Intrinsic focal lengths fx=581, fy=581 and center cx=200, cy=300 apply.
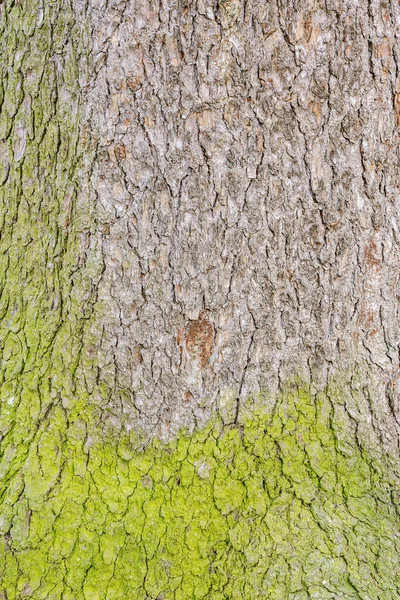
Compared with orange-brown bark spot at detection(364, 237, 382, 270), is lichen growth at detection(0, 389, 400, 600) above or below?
below

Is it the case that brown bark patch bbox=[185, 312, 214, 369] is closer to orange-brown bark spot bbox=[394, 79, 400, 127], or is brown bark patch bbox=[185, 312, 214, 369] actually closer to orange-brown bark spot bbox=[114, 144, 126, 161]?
orange-brown bark spot bbox=[114, 144, 126, 161]

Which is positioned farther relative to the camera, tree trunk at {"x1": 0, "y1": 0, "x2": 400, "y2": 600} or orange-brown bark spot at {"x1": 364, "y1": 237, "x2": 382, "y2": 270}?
orange-brown bark spot at {"x1": 364, "y1": 237, "x2": 382, "y2": 270}

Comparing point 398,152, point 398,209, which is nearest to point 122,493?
point 398,209

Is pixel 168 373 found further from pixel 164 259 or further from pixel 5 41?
pixel 5 41

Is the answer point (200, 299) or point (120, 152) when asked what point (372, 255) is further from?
point (120, 152)

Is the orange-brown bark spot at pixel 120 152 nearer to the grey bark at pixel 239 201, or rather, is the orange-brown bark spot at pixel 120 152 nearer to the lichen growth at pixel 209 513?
the grey bark at pixel 239 201

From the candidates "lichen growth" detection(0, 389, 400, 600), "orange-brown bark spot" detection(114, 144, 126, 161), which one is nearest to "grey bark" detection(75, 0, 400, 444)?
"orange-brown bark spot" detection(114, 144, 126, 161)

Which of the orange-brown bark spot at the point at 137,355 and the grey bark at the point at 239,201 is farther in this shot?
the orange-brown bark spot at the point at 137,355

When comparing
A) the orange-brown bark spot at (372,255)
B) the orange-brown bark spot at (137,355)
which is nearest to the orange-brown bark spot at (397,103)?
the orange-brown bark spot at (372,255)

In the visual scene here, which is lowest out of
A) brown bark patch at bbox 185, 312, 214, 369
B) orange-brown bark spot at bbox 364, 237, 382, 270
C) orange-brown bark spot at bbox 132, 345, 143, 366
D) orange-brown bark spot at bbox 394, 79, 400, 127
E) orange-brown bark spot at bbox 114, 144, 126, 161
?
orange-brown bark spot at bbox 132, 345, 143, 366
